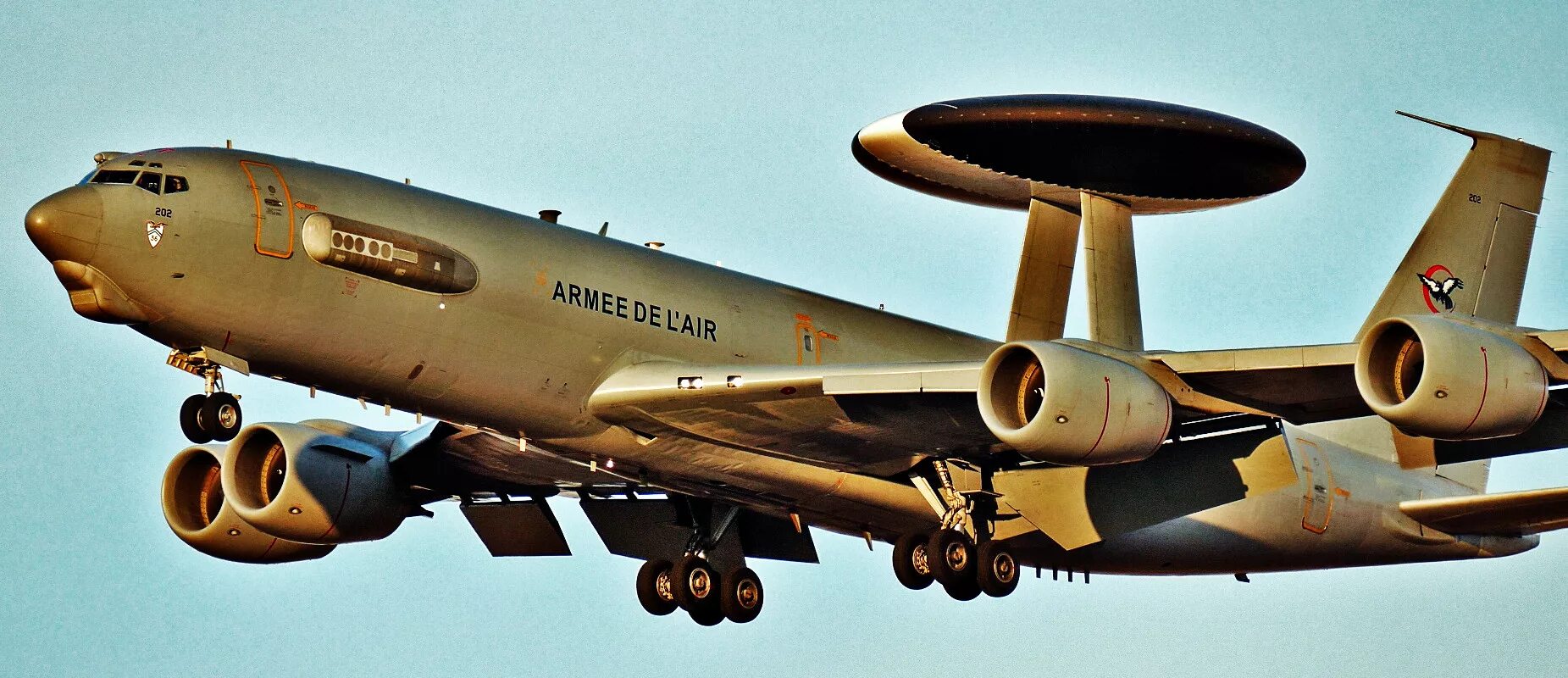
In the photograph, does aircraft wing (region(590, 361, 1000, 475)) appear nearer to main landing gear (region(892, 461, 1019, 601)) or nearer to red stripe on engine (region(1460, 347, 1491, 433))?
main landing gear (region(892, 461, 1019, 601))

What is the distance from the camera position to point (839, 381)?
28.9 m

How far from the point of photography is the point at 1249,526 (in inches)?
1387

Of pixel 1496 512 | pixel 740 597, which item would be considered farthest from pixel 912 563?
pixel 1496 512

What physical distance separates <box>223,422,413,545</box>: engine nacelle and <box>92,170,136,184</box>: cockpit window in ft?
32.0

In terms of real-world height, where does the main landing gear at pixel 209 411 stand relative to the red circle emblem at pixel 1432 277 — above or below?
below

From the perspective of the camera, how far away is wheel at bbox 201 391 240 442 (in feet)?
88.3

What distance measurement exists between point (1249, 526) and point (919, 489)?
6218 mm

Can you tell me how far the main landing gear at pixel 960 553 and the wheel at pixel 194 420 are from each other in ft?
36.0

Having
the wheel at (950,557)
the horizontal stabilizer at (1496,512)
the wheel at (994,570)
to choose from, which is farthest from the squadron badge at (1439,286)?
the wheel at (950,557)

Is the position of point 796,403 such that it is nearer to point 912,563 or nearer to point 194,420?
point 912,563

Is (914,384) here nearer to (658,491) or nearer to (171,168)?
(658,491)

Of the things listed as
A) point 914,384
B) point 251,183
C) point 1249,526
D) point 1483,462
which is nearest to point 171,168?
point 251,183

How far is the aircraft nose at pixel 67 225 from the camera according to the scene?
25.8m

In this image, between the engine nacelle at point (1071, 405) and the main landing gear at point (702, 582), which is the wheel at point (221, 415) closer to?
the engine nacelle at point (1071, 405)
